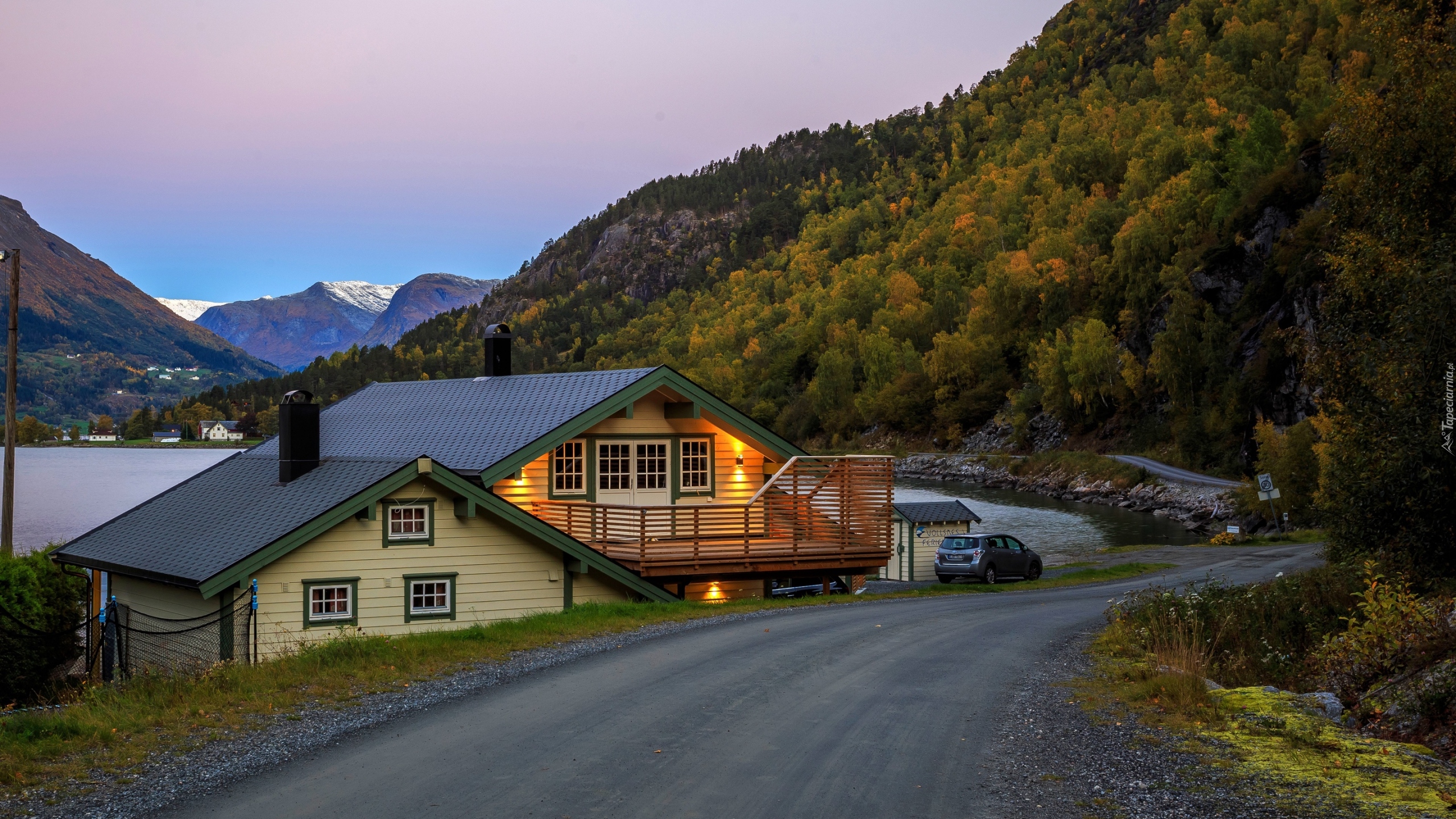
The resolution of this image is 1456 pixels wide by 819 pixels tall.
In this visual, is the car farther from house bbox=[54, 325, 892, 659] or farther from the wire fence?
the wire fence

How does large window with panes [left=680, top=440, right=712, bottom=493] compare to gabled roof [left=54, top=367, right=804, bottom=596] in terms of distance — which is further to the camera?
large window with panes [left=680, top=440, right=712, bottom=493]

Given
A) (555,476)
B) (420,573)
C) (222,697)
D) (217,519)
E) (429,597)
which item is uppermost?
(555,476)

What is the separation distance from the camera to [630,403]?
81.6 feet

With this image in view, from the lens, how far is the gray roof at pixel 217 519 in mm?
18781

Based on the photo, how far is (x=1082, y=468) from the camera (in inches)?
3610

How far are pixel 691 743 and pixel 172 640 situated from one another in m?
14.7

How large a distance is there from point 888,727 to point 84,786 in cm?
663

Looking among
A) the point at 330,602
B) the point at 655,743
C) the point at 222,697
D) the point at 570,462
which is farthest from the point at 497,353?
the point at 655,743

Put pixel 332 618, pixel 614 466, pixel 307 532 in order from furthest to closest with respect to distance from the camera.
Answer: pixel 614 466, pixel 332 618, pixel 307 532

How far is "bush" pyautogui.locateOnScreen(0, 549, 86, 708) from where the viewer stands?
21.8 metres

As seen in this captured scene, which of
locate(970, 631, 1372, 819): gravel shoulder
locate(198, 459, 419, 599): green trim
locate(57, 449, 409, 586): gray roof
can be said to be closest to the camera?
locate(970, 631, 1372, 819): gravel shoulder

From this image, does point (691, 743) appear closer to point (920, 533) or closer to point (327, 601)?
point (327, 601)

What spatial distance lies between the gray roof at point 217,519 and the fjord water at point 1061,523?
106 ft

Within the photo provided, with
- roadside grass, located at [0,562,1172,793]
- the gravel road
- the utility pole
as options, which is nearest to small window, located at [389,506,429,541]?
roadside grass, located at [0,562,1172,793]
